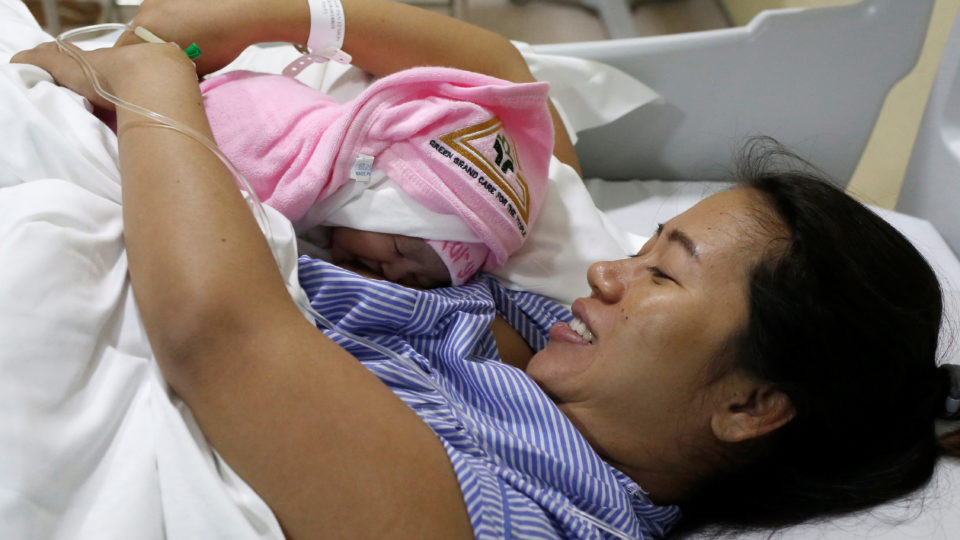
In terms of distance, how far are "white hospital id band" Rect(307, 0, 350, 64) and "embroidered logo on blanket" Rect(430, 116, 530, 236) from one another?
0.33 metres

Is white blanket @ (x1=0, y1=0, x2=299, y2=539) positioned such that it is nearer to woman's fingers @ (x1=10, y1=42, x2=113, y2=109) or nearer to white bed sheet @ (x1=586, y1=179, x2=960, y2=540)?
woman's fingers @ (x1=10, y1=42, x2=113, y2=109)

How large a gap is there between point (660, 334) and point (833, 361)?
19 cm

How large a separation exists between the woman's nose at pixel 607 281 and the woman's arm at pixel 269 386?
0.30 meters

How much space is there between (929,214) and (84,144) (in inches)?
62.3

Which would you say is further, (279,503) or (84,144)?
(84,144)

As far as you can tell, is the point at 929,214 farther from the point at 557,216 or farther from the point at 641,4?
the point at 641,4

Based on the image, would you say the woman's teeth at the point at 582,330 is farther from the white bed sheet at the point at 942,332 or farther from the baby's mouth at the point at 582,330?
the white bed sheet at the point at 942,332

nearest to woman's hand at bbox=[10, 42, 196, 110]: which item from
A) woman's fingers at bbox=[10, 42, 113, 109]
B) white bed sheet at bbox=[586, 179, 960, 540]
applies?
woman's fingers at bbox=[10, 42, 113, 109]

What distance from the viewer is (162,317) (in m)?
0.66

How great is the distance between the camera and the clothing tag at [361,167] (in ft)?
3.06

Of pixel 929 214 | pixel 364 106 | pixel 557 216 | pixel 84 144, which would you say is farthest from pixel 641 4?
pixel 84 144

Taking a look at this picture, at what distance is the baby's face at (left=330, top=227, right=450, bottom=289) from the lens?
0.98 meters

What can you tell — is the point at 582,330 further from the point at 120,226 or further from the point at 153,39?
the point at 153,39

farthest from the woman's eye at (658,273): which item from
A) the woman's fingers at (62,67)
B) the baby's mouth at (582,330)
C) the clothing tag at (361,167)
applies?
the woman's fingers at (62,67)
